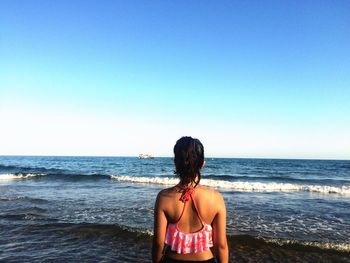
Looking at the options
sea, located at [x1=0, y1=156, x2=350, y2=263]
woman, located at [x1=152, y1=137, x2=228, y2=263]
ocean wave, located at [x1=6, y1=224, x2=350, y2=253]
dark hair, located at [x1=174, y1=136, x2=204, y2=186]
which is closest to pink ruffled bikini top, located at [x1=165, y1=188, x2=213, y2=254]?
woman, located at [x1=152, y1=137, x2=228, y2=263]

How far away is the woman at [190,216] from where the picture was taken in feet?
8.91

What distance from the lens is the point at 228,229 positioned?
10.5 meters

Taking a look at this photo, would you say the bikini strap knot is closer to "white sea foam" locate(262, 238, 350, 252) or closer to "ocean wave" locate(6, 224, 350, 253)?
"ocean wave" locate(6, 224, 350, 253)

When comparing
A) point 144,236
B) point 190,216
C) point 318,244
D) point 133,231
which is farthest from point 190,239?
point 133,231

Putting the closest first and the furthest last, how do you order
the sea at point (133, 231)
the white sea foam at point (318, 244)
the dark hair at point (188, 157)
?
the dark hair at point (188, 157) < the sea at point (133, 231) < the white sea foam at point (318, 244)

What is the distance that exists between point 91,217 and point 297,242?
274 inches

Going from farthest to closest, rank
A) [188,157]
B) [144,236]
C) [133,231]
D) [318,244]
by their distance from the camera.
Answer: [133,231]
[144,236]
[318,244]
[188,157]

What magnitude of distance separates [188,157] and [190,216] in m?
0.49

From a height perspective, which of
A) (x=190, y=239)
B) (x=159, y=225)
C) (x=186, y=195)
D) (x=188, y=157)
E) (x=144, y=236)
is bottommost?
(x=144, y=236)

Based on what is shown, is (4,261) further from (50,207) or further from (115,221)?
(50,207)

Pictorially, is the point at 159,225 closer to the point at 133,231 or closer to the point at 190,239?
the point at 190,239

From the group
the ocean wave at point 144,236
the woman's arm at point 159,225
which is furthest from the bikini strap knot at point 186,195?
the ocean wave at point 144,236

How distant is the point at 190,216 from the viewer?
277cm

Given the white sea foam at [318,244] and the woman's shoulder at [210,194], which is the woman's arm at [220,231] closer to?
the woman's shoulder at [210,194]
